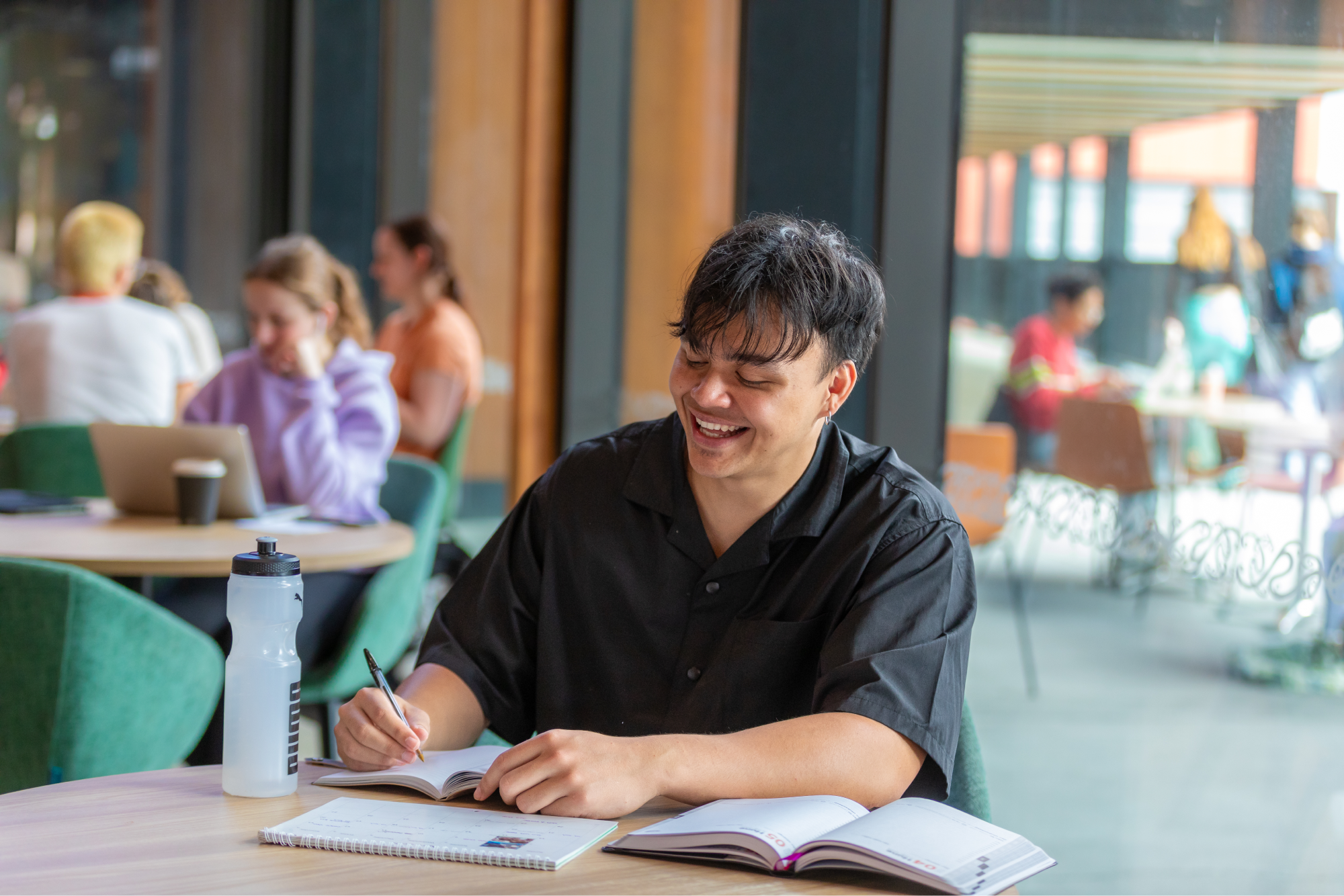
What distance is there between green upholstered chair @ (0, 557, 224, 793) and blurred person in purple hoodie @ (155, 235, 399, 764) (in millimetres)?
721

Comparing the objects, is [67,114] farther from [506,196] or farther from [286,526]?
[286,526]

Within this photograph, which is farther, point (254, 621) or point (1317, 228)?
point (1317, 228)

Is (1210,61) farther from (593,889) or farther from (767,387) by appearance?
(593,889)

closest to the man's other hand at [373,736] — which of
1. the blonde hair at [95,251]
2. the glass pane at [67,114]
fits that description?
the blonde hair at [95,251]

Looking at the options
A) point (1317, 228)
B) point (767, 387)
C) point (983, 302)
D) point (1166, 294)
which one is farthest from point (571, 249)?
point (767, 387)

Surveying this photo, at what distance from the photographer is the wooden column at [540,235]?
4645mm

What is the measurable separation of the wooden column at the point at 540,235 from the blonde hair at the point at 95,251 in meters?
1.39

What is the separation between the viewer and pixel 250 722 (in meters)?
1.14

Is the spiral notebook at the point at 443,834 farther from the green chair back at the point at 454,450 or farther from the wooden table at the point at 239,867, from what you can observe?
the green chair back at the point at 454,450

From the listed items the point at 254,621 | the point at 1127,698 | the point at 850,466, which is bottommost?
the point at 1127,698

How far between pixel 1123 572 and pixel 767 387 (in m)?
1.25

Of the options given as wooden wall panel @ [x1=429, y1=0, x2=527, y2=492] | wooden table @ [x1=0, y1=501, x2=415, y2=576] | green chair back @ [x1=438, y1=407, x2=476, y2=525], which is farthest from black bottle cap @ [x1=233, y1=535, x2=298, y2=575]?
wooden wall panel @ [x1=429, y1=0, x2=527, y2=492]

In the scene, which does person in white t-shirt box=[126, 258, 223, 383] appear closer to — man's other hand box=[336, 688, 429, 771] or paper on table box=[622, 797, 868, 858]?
man's other hand box=[336, 688, 429, 771]

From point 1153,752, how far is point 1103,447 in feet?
1.93
